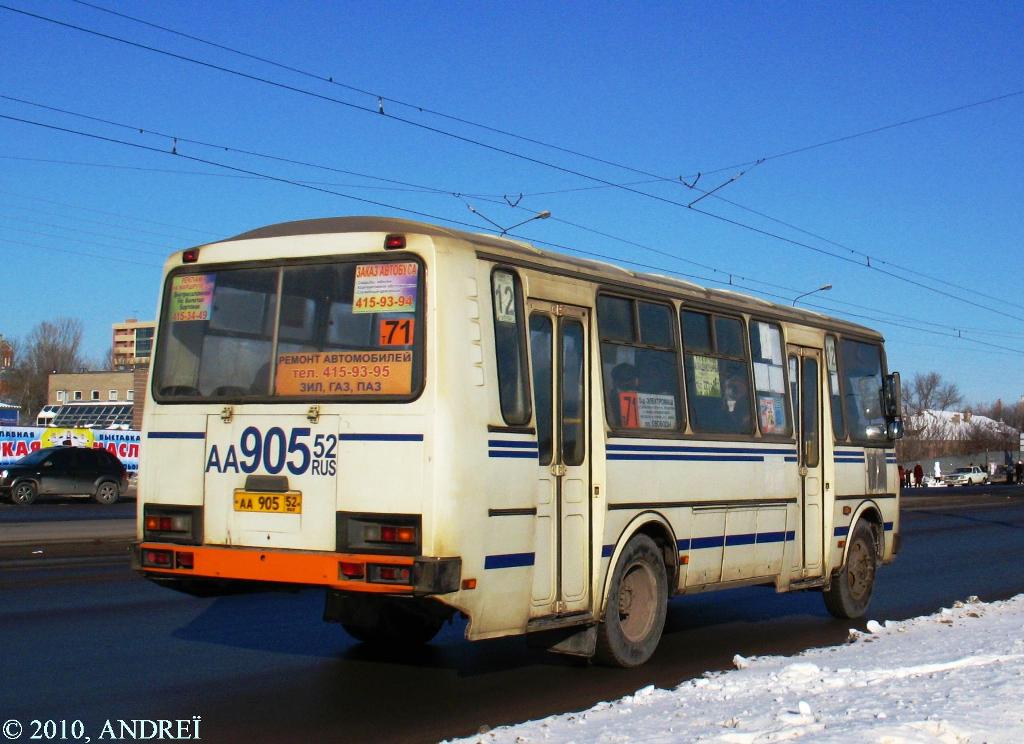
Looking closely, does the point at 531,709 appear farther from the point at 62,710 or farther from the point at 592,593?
the point at 62,710

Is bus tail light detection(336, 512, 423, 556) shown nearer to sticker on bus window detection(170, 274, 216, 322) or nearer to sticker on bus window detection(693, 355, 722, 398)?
sticker on bus window detection(170, 274, 216, 322)

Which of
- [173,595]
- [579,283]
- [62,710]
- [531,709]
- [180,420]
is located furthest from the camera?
[173,595]

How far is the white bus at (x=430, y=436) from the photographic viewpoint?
A: 298 inches

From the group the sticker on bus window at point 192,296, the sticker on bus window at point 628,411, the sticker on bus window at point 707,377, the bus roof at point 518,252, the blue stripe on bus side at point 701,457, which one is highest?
the bus roof at point 518,252

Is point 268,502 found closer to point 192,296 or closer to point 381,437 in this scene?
point 381,437

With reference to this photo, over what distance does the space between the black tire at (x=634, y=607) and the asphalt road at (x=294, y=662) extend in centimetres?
17

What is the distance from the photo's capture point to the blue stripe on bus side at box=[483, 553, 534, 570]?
7715mm

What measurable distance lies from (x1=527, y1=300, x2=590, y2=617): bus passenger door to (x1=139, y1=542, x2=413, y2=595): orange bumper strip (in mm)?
1252

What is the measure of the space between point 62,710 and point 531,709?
276cm

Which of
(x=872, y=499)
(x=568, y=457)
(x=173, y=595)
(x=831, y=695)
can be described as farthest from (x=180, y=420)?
(x=872, y=499)

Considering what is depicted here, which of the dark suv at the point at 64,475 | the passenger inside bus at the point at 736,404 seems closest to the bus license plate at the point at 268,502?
the passenger inside bus at the point at 736,404

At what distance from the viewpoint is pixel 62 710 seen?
7289 mm

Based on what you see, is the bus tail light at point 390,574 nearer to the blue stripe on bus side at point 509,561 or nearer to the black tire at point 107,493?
the blue stripe on bus side at point 509,561

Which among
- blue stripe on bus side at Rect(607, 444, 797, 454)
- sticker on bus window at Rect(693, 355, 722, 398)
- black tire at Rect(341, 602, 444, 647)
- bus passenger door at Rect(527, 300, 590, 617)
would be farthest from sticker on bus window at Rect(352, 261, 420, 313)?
sticker on bus window at Rect(693, 355, 722, 398)
